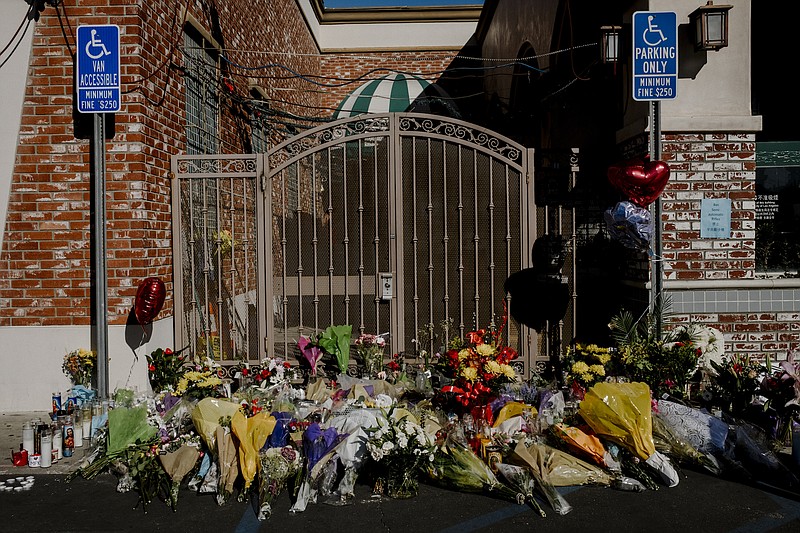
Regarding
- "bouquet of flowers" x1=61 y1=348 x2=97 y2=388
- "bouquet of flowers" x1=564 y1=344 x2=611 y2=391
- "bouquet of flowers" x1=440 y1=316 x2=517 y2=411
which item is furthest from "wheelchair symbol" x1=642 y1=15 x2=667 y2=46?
"bouquet of flowers" x1=61 y1=348 x2=97 y2=388

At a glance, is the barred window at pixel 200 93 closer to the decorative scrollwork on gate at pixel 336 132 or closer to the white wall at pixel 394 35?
the decorative scrollwork on gate at pixel 336 132

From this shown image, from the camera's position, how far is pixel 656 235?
665 centimetres

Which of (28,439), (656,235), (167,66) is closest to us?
(28,439)

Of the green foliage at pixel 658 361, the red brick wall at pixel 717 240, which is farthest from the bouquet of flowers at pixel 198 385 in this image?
the red brick wall at pixel 717 240

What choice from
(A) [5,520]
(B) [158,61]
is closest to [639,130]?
(B) [158,61]

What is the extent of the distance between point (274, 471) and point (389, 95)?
1306 cm

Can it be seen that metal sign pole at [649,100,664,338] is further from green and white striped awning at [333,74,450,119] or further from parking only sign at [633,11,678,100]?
green and white striped awning at [333,74,450,119]

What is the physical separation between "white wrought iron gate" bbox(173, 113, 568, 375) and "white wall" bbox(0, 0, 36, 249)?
1.52m

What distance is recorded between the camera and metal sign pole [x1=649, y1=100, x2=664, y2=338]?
6562mm

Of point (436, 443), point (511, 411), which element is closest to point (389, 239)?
point (511, 411)

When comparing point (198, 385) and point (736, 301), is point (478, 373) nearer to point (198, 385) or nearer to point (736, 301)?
point (198, 385)

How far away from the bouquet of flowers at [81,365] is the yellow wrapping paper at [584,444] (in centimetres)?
439

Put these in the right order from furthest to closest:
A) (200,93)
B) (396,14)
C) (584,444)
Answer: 1. (396,14)
2. (200,93)
3. (584,444)

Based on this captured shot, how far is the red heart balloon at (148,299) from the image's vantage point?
21.4 ft
